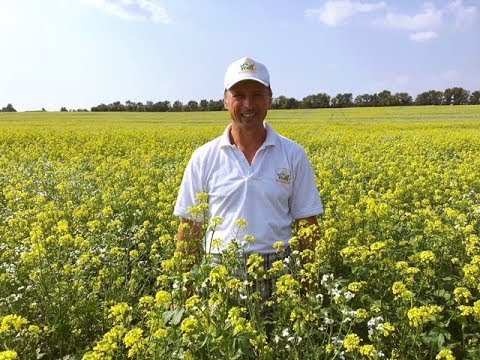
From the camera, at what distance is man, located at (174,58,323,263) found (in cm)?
322

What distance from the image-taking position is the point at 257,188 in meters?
3.25

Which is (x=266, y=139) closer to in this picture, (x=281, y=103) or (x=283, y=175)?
(x=283, y=175)

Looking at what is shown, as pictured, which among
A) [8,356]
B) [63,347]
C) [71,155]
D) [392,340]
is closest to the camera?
[8,356]

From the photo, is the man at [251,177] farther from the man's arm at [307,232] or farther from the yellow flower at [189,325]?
the yellow flower at [189,325]

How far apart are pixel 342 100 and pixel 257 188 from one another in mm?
71553

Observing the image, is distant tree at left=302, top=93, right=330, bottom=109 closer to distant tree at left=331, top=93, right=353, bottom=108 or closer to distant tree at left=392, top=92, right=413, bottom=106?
distant tree at left=331, top=93, right=353, bottom=108

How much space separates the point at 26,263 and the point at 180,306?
165 cm

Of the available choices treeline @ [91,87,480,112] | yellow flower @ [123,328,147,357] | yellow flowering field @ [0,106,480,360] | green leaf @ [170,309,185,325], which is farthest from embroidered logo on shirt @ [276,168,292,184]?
treeline @ [91,87,480,112]

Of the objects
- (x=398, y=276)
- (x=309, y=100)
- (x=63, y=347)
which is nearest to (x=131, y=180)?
(x=63, y=347)

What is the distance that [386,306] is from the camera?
2982mm

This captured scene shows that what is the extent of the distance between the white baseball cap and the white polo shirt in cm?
39

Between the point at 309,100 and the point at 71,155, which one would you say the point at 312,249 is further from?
the point at 309,100

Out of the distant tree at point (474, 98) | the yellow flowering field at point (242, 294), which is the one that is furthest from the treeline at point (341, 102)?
the yellow flowering field at point (242, 294)

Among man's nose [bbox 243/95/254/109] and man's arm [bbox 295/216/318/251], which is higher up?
man's nose [bbox 243/95/254/109]
